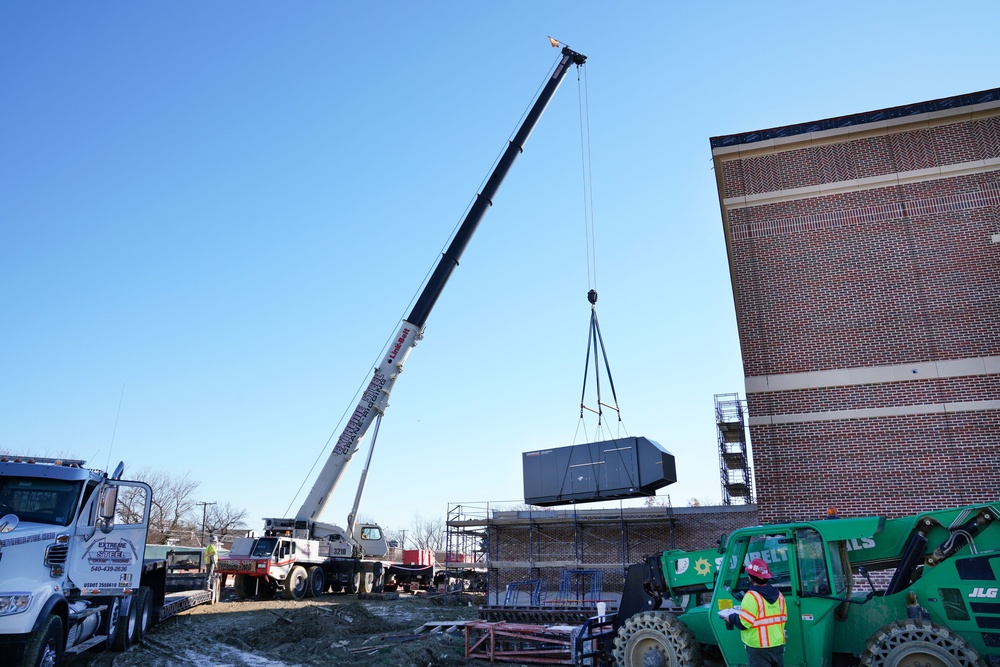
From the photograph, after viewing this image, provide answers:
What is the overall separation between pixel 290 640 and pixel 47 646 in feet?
20.2

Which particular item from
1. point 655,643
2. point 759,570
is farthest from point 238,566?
point 759,570

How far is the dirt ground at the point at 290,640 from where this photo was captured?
448 inches

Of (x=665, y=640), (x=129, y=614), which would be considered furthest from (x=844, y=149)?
(x=129, y=614)

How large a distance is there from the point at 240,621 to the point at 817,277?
14895 millimetres

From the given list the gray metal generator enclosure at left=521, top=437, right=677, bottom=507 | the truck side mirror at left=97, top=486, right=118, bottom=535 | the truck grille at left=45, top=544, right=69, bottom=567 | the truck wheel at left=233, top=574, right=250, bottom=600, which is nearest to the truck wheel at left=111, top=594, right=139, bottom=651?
the truck side mirror at left=97, top=486, right=118, bottom=535

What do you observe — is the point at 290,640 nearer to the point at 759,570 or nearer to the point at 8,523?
the point at 8,523

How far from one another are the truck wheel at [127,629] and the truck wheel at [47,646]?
8.49ft

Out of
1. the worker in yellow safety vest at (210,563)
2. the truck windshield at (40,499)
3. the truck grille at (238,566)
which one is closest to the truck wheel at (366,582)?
the truck grille at (238,566)

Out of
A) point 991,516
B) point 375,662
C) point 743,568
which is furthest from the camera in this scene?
point 375,662

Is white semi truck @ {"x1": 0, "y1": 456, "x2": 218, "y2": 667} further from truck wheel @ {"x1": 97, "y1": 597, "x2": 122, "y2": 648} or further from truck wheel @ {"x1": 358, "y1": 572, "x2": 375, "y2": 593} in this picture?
truck wheel @ {"x1": 358, "y1": 572, "x2": 375, "y2": 593}

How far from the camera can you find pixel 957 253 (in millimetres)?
15594

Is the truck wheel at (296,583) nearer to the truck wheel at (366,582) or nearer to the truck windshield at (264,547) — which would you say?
the truck windshield at (264,547)

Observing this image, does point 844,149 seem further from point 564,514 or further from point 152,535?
point 152,535

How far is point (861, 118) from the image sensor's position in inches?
667
